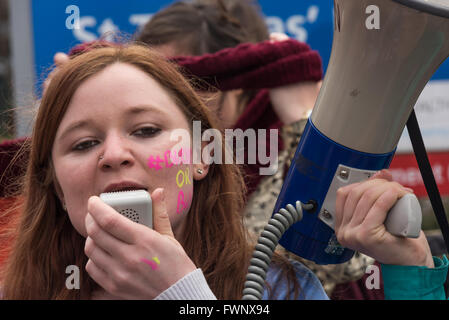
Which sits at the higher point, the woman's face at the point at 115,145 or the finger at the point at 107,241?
the woman's face at the point at 115,145

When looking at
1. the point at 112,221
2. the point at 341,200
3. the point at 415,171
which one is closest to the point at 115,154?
the point at 112,221

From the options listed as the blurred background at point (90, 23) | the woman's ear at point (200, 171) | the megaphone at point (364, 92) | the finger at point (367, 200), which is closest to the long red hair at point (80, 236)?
the woman's ear at point (200, 171)

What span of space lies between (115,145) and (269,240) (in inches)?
15.1

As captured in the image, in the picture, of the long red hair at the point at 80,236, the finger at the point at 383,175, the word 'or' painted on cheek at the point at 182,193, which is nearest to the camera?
the finger at the point at 383,175

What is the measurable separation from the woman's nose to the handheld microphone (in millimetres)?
161

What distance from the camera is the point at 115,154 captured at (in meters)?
1.22

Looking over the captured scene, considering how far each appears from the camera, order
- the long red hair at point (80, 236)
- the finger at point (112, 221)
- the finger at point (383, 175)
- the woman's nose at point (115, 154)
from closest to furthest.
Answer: the finger at point (112, 221)
the finger at point (383, 175)
the woman's nose at point (115, 154)
the long red hair at point (80, 236)

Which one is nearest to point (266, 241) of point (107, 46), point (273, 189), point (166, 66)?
point (166, 66)

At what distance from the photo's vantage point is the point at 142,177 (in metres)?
1.25

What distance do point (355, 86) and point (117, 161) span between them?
0.51 m

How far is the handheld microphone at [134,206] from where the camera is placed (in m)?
1.05

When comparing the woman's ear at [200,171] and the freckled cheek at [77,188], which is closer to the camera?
the freckled cheek at [77,188]

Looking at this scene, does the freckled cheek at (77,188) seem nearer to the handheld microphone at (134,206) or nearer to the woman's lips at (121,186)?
the woman's lips at (121,186)

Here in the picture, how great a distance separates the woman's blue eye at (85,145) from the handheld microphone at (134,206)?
0.25 metres
